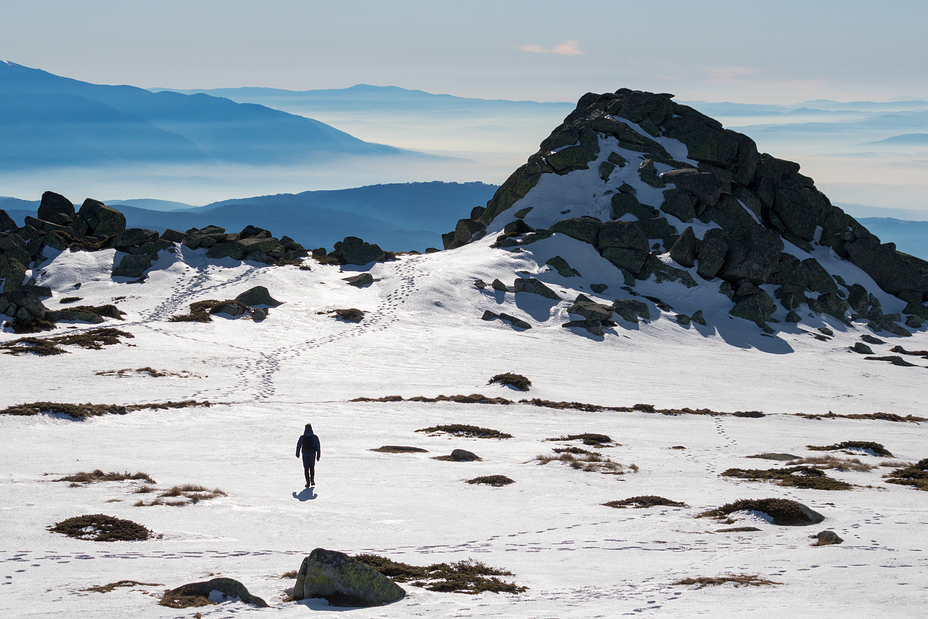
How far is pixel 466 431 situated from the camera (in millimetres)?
31109

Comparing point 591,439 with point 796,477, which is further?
point 591,439

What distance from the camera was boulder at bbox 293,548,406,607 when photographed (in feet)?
40.7

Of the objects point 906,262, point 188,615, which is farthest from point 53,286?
point 906,262

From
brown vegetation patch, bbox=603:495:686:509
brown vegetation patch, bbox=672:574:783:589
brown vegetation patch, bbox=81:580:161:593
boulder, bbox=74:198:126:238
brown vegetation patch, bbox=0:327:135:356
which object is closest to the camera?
brown vegetation patch, bbox=81:580:161:593

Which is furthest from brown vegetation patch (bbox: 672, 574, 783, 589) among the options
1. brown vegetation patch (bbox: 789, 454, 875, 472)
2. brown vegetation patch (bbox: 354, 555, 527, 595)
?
brown vegetation patch (bbox: 789, 454, 875, 472)

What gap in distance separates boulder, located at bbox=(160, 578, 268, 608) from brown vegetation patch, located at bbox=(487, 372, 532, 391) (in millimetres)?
29514

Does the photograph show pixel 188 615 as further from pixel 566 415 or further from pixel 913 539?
pixel 566 415

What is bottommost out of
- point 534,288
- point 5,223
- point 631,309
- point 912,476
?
point 912,476

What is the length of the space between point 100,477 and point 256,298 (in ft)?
132

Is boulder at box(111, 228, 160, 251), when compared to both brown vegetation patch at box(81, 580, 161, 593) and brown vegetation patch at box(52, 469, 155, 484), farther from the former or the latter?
brown vegetation patch at box(81, 580, 161, 593)

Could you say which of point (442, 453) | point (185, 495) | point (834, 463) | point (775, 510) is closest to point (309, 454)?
point (185, 495)

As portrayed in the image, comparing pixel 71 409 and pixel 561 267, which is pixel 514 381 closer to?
pixel 71 409

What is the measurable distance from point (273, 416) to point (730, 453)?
1964 centimetres

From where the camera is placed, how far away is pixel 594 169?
9062 centimetres
